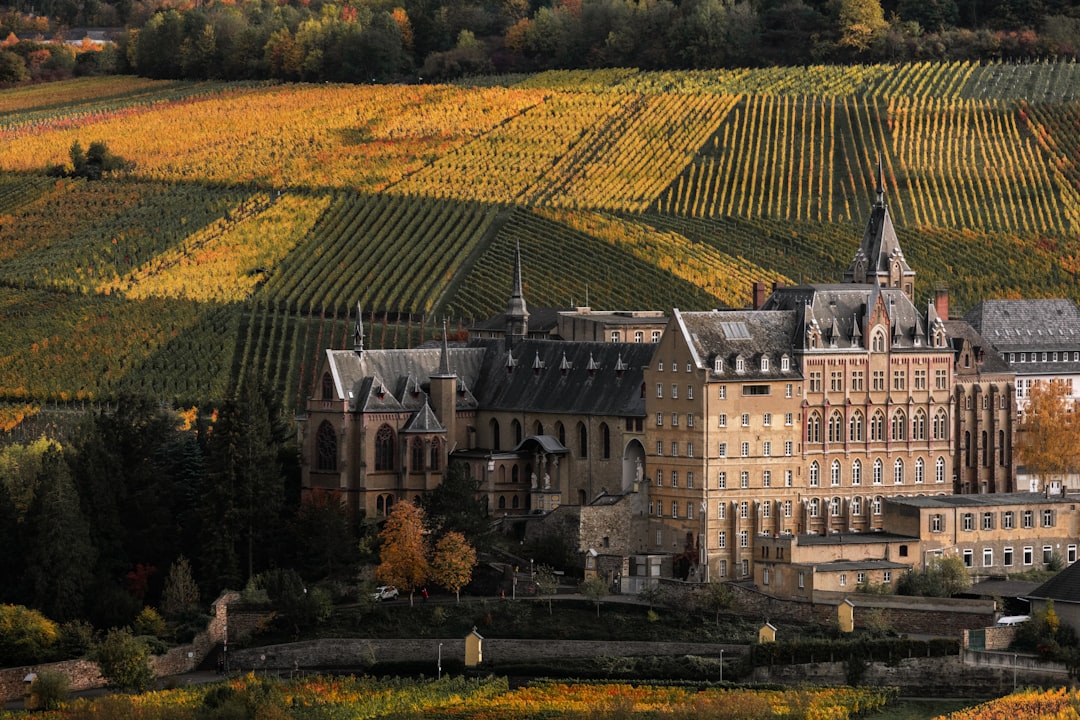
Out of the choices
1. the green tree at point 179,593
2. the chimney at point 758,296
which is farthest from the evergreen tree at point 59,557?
the chimney at point 758,296

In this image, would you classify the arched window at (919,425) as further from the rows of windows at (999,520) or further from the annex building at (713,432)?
the rows of windows at (999,520)

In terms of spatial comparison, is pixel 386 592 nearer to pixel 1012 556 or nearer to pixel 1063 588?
pixel 1012 556


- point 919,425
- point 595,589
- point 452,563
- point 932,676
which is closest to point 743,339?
point 919,425

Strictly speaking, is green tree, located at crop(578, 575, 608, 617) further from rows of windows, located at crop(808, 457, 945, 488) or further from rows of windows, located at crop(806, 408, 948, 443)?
rows of windows, located at crop(806, 408, 948, 443)

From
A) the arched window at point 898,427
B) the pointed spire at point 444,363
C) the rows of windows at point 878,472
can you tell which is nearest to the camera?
the rows of windows at point 878,472

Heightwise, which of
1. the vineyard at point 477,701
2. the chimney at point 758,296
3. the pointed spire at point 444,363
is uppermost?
the chimney at point 758,296

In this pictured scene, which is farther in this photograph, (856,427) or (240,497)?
(856,427)
